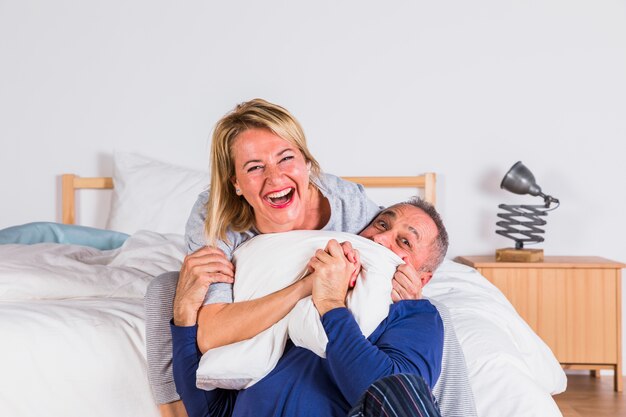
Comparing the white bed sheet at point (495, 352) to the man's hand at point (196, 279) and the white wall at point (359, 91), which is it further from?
the white wall at point (359, 91)

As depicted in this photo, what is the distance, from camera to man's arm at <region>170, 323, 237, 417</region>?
4.49 feet

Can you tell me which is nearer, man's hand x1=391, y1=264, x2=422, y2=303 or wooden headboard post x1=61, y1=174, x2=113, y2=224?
man's hand x1=391, y1=264, x2=422, y2=303

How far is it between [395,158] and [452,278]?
1.13 m

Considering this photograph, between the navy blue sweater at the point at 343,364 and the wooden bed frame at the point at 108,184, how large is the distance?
1836 mm

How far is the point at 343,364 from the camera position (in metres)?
A: 1.11

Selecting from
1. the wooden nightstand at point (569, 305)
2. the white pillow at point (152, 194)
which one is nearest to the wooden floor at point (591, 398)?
the wooden nightstand at point (569, 305)

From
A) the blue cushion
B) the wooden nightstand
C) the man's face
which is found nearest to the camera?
the man's face

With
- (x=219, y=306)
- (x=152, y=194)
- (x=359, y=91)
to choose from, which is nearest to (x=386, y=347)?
(x=219, y=306)

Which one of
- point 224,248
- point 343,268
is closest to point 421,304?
point 343,268

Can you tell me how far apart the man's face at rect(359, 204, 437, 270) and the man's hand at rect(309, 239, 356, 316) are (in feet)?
0.69

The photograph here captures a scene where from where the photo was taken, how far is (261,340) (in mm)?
1267

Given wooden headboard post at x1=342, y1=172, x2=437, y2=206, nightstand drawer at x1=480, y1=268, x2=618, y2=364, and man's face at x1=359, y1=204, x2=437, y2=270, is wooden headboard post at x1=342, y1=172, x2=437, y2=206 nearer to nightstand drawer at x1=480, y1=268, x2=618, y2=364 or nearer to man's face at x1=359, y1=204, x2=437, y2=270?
nightstand drawer at x1=480, y1=268, x2=618, y2=364

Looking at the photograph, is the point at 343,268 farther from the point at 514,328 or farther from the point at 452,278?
the point at 452,278

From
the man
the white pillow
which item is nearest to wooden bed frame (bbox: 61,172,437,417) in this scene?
the white pillow
